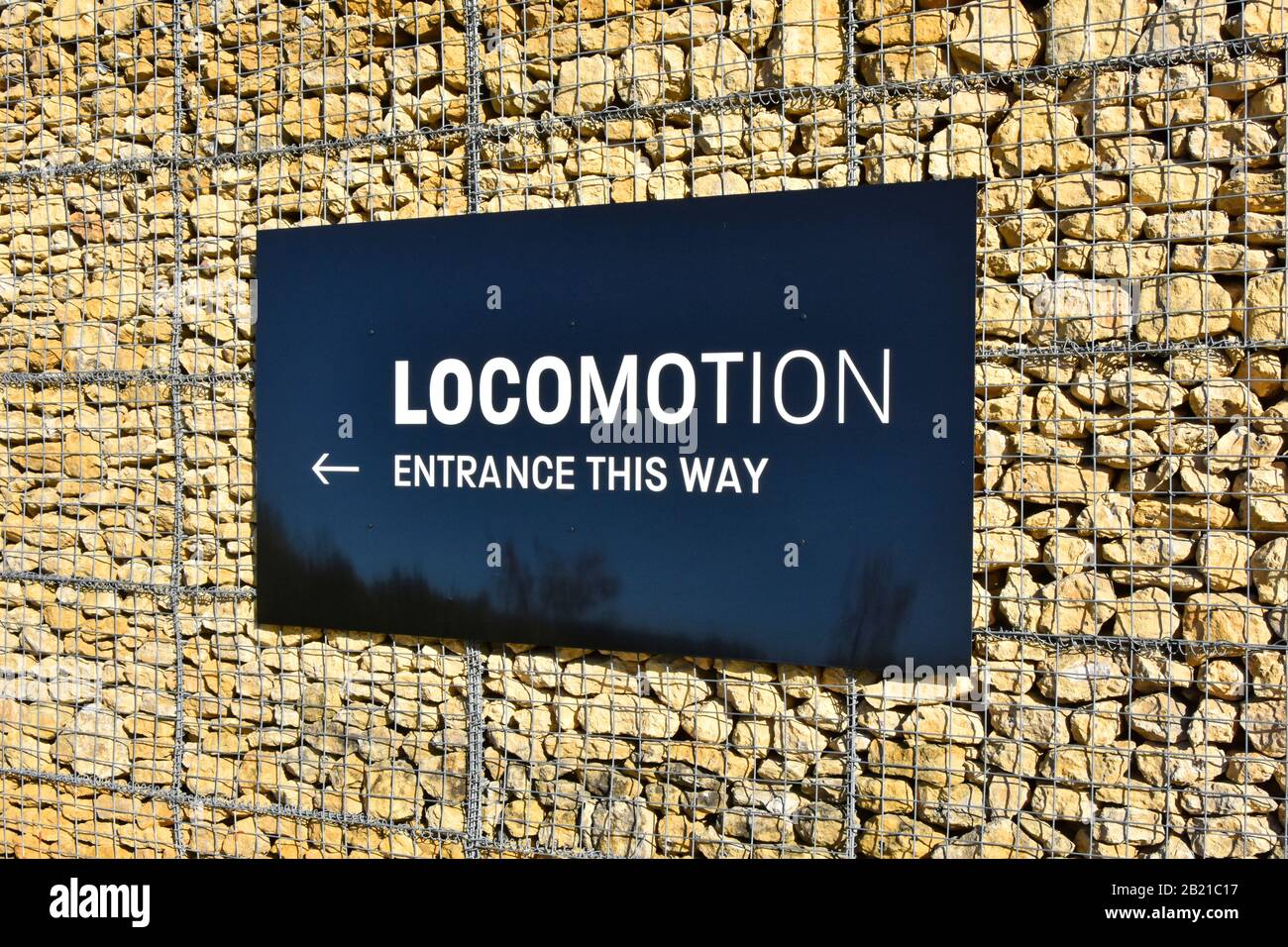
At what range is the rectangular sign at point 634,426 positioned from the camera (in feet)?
8.39

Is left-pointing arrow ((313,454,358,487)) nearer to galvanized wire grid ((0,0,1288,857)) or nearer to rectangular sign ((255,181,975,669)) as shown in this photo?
rectangular sign ((255,181,975,669))

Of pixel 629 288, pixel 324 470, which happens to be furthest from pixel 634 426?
pixel 324 470

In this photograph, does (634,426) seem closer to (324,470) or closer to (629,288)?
(629,288)

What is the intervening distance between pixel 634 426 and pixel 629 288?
1.21 feet

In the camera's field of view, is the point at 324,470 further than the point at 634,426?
Yes

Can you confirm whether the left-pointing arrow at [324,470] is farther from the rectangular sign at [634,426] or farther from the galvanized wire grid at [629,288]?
the galvanized wire grid at [629,288]

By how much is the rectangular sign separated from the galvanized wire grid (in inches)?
3.8

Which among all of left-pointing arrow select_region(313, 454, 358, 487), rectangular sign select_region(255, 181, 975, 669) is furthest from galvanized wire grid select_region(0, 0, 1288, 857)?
left-pointing arrow select_region(313, 454, 358, 487)

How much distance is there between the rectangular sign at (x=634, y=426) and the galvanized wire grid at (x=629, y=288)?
0.10m

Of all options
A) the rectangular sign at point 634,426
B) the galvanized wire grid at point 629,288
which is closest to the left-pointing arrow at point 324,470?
the rectangular sign at point 634,426

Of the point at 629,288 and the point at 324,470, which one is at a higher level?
the point at 629,288

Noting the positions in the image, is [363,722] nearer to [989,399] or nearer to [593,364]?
[593,364]

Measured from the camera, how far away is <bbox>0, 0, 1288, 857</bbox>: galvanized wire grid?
8.05ft

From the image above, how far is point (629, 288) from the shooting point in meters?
2.75
